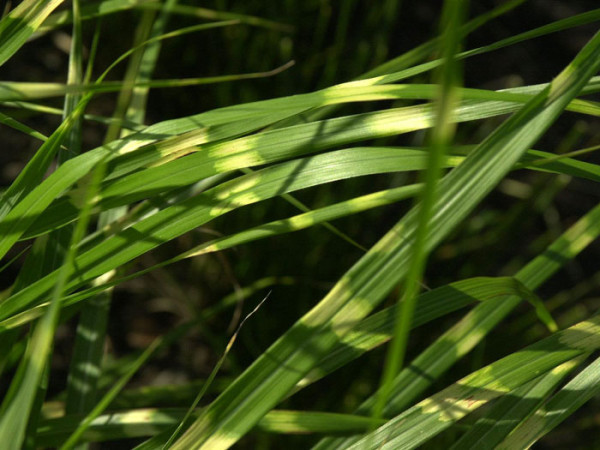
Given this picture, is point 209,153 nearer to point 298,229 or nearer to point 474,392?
point 298,229

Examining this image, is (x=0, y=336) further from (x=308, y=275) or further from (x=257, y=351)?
(x=308, y=275)

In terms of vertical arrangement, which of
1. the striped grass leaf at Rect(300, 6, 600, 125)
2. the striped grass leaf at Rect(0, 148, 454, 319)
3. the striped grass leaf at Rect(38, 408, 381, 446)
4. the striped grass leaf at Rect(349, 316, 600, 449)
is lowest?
the striped grass leaf at Rect(349, 316, 600, 449)

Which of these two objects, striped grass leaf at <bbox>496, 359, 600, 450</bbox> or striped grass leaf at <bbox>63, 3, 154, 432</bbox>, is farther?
striped grass leaf at <bbox>63, 3, 154, 432</bbox>

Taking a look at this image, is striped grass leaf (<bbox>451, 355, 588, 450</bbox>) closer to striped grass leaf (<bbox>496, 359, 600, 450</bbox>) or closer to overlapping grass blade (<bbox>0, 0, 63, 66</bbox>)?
striped grass leaf (<bbox>496, 359, 600, 450</bbox>)

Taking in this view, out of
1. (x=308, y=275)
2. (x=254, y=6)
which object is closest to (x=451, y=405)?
(x=308, y=275)

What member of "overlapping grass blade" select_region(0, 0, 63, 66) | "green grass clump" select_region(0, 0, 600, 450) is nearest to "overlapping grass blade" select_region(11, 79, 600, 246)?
"green grass clump" select_region(0, 0, 600, 450)

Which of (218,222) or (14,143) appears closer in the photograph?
(218,222)

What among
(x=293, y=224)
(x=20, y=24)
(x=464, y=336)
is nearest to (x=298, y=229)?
(x=293, y=224)
